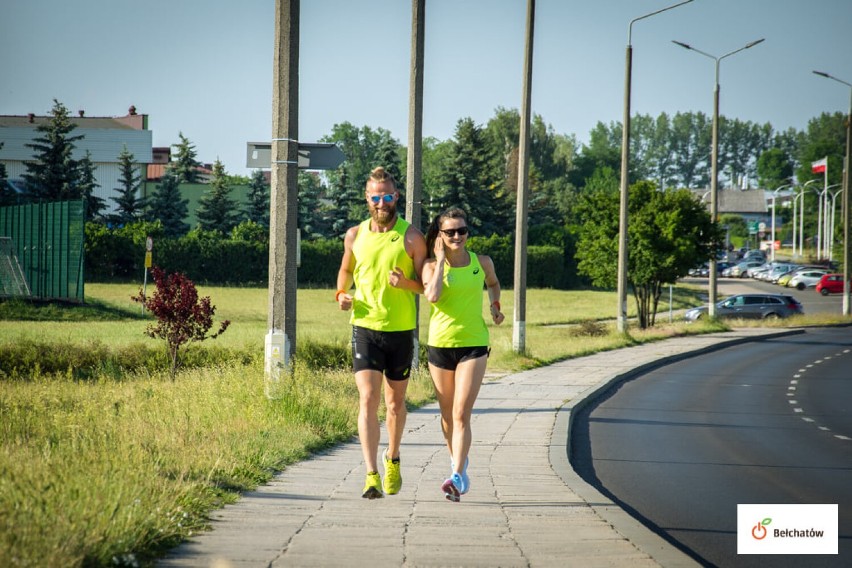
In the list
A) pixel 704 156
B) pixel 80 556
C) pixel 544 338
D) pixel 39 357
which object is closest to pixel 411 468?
pixel 80 556

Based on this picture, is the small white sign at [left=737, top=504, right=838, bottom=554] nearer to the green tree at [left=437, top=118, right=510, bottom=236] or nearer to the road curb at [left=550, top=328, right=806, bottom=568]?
the road curb at [left=550, top=328, right=806, bottom=568]

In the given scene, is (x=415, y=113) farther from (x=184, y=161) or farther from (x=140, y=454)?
(x=184, y=161)

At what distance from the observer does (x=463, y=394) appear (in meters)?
8.15

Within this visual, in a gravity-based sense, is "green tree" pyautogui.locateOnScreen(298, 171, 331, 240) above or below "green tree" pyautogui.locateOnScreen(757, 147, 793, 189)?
below

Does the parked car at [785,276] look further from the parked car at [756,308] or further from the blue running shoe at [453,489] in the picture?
the blue running shoe at [453,489]

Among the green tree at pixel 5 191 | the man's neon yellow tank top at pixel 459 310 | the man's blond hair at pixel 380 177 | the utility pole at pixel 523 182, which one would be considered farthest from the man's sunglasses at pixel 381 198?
the green tree at pixel 5 191

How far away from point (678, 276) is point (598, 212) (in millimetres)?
4048

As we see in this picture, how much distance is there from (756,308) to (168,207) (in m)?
37.4

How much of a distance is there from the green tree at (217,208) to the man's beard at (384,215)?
64608mm

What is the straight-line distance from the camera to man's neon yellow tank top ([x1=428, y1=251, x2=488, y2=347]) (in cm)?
812

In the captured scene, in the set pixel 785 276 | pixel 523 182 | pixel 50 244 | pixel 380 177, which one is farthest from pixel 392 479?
pixel 785 276

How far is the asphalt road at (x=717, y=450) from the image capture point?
8.93 m

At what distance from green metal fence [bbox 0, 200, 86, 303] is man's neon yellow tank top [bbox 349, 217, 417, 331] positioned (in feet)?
117

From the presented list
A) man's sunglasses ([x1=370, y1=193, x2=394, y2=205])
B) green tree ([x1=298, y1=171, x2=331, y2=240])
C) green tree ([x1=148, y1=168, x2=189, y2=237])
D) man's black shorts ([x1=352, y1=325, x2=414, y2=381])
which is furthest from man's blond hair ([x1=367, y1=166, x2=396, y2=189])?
green tree ([x1=298, y1=171, x2=331, y2=240])
